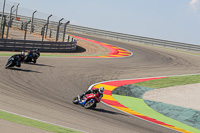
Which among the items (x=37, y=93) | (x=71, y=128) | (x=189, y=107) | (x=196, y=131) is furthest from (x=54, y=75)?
(x=71, y=128)

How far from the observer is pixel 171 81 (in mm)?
20125

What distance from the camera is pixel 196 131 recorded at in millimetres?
11430

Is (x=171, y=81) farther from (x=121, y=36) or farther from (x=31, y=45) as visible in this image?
(x=121, y=36)

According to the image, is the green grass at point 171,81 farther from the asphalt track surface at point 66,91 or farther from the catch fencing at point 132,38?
the catch fencing at point 132,38

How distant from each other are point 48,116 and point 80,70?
36.0ft

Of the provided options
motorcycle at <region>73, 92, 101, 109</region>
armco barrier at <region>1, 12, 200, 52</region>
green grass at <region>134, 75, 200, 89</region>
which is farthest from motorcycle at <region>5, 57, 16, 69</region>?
armco barrier at <region>1, 12, 200, 52</region>

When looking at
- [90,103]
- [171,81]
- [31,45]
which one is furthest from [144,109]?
[31,45]

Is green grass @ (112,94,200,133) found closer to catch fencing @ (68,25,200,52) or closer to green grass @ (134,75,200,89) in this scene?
green grass @ (134,75,200,89)

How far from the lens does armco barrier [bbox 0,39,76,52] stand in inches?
910

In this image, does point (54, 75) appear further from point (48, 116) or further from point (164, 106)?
point (48, 116)

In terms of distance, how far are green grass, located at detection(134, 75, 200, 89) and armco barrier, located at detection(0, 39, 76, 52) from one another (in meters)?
10.3

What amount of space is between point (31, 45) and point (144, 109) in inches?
545

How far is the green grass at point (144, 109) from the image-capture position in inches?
471

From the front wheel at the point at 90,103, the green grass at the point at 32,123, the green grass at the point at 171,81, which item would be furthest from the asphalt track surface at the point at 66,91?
the green grass at the point at 171,81
